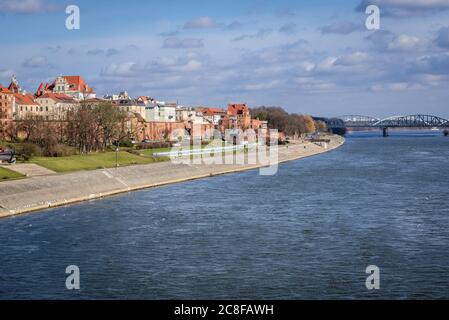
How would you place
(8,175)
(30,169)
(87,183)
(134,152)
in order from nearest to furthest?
(8,175) < (87,183) < (30,169) < (134,152)

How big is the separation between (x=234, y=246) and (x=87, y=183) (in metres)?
22.0

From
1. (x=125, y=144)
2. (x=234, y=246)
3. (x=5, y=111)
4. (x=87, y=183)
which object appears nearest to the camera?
(x=234, y=246)

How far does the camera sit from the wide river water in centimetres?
2208

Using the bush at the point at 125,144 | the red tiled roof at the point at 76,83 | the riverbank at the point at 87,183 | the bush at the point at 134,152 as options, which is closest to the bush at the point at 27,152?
the riverbank at the point at 87,183

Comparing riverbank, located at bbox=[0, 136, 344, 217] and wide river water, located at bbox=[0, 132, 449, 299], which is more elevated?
riverbank, located at bbox=[0, 136, 344, 217]

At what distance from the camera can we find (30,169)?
168 ft

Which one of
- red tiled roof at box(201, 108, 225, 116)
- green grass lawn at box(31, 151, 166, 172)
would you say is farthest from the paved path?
red tiled roof at box(201, 108, 225, 116)

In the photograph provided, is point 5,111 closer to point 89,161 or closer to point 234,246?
point 89,161

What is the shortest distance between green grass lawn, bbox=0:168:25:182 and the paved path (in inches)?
30.6

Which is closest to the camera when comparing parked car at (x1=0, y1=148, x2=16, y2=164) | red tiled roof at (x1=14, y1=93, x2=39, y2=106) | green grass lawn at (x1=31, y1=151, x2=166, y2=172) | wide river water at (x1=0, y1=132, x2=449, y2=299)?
wide river water at (x1=0, y1=132, x2=449, y2=299)

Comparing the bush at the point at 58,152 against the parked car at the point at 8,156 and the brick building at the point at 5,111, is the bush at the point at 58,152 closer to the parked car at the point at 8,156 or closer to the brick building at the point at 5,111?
the parked car at the point at 8,156

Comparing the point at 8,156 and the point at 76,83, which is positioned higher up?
the point at 76,83

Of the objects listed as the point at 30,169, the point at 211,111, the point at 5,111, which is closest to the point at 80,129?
the point at 5,111

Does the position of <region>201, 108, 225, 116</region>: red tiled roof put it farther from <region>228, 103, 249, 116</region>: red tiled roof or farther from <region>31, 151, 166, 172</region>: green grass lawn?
<region>31, 151, 166, 172</region>: green grass lawn
